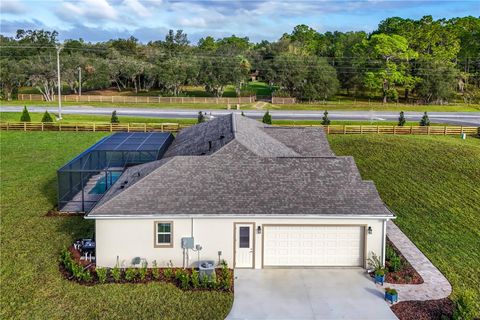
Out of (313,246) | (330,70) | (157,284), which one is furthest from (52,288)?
(330,70)

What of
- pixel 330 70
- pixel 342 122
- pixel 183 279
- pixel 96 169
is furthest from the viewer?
pixel 330 70

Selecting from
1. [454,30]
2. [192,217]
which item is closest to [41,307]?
[192,217]

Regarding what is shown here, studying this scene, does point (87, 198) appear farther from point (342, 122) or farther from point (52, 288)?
point (342, 122)

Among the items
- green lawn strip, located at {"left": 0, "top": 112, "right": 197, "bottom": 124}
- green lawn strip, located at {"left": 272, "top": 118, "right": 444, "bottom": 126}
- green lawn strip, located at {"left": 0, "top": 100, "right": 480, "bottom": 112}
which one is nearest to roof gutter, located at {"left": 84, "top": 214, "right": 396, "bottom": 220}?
green lawn strip, located at {"left": 272, "top": 118, "right": 444, "bottom": 126}

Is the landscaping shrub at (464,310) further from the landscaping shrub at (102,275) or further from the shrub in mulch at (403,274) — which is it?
the landscaping shrub at (102,275)

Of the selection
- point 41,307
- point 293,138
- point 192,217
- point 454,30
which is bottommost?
point 41,307

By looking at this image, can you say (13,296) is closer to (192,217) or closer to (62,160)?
(192,217)
